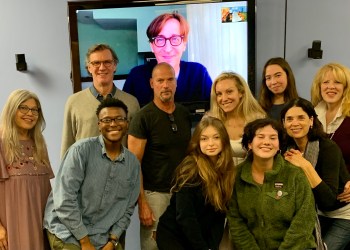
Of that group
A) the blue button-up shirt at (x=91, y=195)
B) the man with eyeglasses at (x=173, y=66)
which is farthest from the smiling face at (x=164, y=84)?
the man with eyeglasses at (x=173, y=66)

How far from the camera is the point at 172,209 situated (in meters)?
2.22

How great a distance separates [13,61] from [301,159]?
231 cm

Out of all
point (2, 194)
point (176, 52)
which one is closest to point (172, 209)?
point (2, 194)

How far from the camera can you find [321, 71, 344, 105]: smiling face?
2.53 meters

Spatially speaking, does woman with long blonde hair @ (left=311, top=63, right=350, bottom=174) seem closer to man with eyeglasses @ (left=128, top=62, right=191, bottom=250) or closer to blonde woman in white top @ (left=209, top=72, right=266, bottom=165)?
blonde woman in white top @ (left=209, top=72, right=266, bottom=165)

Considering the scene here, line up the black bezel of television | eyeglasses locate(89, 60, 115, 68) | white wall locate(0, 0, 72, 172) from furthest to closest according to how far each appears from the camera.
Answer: white wall locate(0, 0, 72, 172), the black bezel of television, eyeglasses locate(89, 60, 115, 68)

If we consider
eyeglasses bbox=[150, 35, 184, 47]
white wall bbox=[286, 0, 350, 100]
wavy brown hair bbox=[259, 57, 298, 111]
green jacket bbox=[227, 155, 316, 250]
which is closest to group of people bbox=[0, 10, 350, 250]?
green jacket bbox=[227, 155, 316, 250]

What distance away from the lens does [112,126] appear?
208cm

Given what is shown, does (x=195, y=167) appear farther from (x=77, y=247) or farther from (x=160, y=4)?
(x=160, y=4)

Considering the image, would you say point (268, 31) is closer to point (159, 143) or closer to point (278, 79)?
point (278, 79)

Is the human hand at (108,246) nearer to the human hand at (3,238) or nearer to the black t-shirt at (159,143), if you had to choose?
the black t-shirt at (159,143)

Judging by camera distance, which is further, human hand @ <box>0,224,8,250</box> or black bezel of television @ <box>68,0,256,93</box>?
black bezel of television @ <box>68,0,256,93</box>

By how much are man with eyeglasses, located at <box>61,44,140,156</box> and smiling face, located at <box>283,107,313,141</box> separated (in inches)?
38.6

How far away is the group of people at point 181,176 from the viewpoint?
2.07 meters
